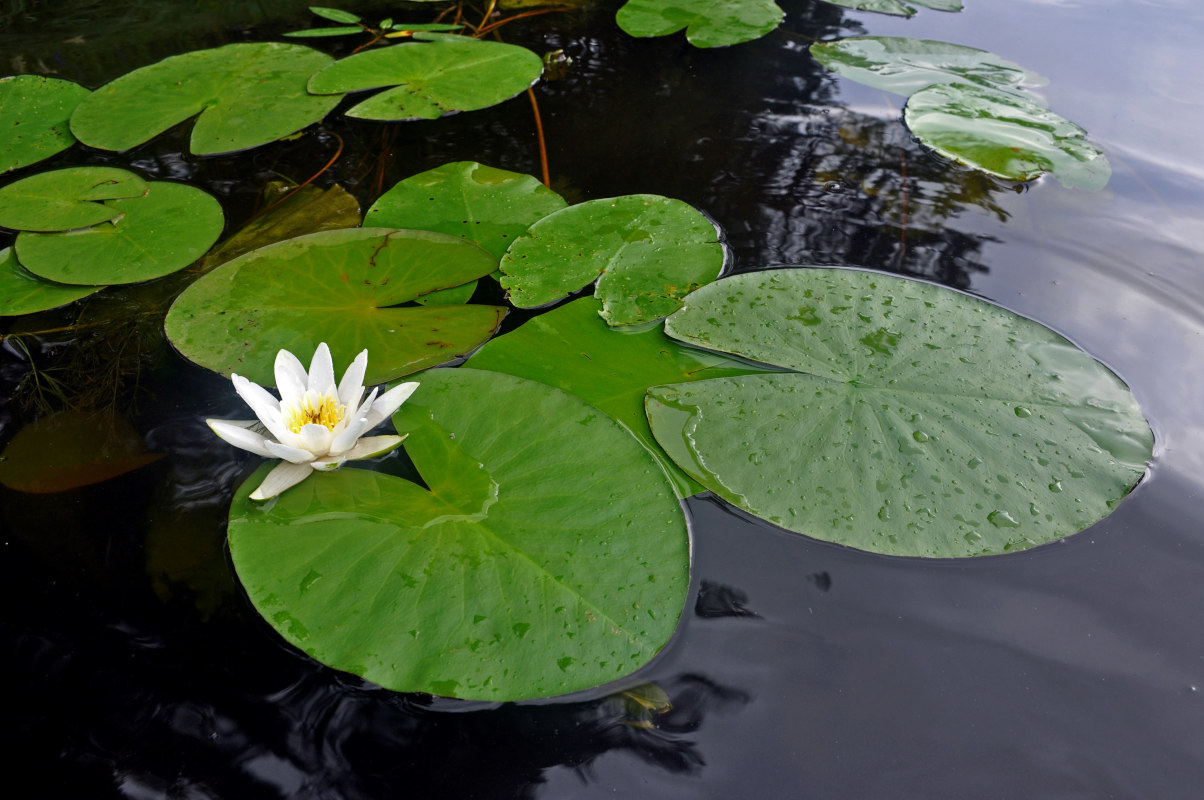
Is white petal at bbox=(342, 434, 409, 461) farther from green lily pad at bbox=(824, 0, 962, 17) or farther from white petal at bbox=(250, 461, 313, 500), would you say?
green lily pad at bbox=(824, 0, 962, 17)

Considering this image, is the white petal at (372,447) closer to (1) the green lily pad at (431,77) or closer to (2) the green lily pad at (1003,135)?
(1) the green lily pad at (431,77)

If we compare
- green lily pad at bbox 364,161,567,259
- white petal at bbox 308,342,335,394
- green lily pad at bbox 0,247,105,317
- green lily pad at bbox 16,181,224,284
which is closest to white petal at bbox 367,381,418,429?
white petal at bbox 308,342,335,394

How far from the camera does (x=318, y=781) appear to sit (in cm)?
107

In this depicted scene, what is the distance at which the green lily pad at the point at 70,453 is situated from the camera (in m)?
1.50

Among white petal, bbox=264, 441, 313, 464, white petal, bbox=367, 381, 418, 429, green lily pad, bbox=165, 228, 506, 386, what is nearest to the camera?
white petal, bbox=264, 441, 313, 464

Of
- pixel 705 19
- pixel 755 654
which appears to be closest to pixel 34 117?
pixel 705 19

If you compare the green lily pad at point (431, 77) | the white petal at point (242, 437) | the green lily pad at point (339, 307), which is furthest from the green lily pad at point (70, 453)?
the green lily pad at point (431, 77)

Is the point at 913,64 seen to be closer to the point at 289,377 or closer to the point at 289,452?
the point at 289,377

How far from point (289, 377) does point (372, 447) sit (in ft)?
0.79

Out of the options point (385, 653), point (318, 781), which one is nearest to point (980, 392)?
point (385, 653)

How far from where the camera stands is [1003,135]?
2506mm

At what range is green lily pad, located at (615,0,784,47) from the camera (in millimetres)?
3227

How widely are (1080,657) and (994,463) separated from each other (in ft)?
1.26

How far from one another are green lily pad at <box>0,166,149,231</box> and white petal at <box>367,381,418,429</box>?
52.6 inches
